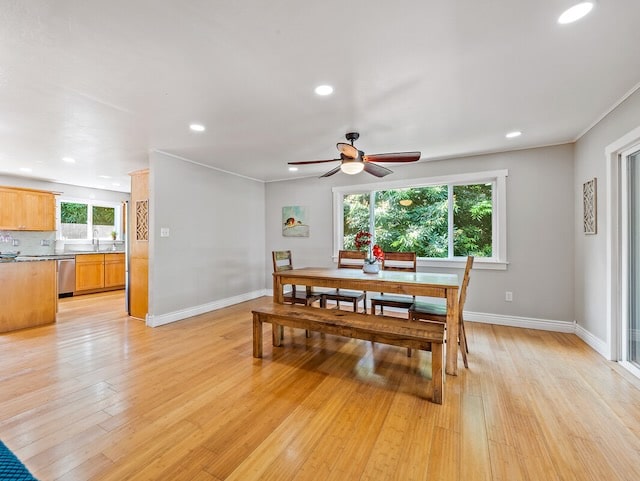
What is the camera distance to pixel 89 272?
6.16 meters

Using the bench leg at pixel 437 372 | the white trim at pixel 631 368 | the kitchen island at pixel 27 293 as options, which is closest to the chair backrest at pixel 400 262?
the bench leg at pixel 437 372

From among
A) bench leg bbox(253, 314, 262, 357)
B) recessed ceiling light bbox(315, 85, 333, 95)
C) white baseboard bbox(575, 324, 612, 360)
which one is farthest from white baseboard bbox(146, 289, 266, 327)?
white baseboard bbox(575, 324, 612, 360)

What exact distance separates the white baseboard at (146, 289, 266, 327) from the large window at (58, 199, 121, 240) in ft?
13.9

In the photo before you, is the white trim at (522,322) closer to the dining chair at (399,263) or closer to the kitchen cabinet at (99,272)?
the dining chair at (399,263)

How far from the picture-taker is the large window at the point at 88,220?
254 inches

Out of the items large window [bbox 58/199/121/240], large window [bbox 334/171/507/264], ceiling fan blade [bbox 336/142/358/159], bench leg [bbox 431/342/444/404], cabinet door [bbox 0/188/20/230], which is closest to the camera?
bench leg [bbox 431/342/444/404]

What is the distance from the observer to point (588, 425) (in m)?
1.84

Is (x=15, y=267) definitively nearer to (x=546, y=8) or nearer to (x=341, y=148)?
(x=341, y=148)

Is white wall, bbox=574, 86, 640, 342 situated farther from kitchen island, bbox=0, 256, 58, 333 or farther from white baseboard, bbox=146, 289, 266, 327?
kitchen island, bbox=0, 256, 58, 333

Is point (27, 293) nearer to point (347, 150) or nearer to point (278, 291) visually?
point (278, 291)

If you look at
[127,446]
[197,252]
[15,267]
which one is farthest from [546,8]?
[15,267]

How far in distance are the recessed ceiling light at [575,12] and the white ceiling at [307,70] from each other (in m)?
0.04

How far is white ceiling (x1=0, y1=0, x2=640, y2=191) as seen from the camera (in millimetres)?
1546

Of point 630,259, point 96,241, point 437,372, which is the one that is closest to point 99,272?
point 96,241
